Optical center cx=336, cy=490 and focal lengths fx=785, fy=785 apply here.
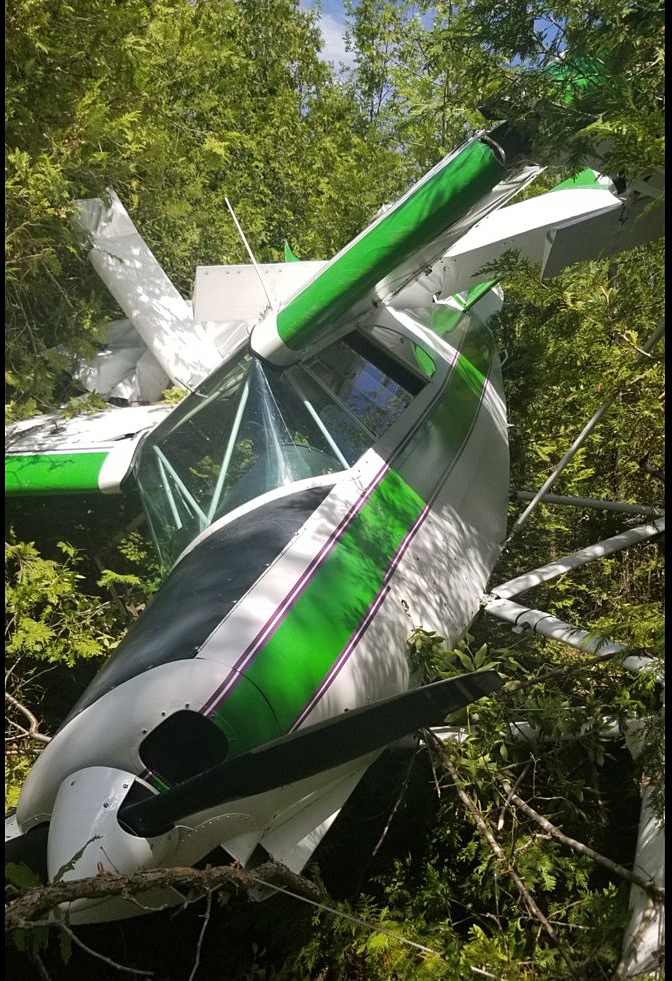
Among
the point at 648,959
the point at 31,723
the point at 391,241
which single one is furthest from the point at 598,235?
the point at 31,723

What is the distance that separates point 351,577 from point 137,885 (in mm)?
1513

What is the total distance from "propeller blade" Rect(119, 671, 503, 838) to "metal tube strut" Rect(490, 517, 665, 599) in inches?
66.9

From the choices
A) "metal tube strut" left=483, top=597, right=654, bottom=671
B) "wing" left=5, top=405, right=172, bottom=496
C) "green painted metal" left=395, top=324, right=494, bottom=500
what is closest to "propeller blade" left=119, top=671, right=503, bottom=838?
"metal tube strut" left=483, top=597, right=654, bottom=671

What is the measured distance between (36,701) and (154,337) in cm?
301

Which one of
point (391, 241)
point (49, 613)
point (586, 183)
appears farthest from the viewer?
point (586, 183)

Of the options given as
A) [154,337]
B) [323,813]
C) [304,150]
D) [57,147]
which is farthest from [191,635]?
[304,150]

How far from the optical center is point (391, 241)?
3.70 metres

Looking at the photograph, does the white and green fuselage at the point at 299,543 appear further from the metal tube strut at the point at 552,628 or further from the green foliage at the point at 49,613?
the green foliage at the point at 49,613

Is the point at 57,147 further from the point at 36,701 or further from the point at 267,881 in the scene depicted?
the point at 267,881

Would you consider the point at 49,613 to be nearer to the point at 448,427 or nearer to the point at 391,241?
the point at 448,427

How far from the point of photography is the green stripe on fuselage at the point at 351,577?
112 inches

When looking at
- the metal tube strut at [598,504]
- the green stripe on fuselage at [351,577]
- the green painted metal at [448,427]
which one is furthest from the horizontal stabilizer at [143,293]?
the metal tube strut at [598,504]

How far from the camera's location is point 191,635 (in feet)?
9.45

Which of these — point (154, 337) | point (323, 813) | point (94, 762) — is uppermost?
point (154, 337)
